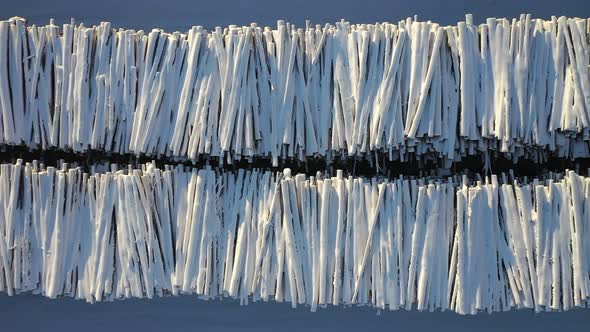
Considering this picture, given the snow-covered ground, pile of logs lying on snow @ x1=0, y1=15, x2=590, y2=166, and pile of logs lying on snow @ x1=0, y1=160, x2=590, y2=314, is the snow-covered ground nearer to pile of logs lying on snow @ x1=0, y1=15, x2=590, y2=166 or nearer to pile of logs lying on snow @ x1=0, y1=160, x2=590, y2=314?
pile of logs lying on snow @ x1=0, y1=160, x2=590, y2=314

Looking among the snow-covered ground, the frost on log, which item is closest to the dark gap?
the frost on log

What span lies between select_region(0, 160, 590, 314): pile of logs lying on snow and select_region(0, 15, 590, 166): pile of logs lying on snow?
0.04m

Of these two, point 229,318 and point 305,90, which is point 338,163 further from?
point 229,318

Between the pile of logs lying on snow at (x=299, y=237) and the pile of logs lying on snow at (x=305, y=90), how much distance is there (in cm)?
4

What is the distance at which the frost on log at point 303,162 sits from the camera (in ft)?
2.54

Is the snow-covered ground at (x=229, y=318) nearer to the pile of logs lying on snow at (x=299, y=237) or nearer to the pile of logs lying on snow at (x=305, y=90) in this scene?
the pile of logs lying on snow at (x=299, y=237)

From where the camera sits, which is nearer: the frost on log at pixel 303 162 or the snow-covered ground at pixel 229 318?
the frost on log at pixel 303 162

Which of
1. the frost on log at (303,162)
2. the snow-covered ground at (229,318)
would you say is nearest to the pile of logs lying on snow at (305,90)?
the frost on log at (303,162)

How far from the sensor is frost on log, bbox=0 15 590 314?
77 cm

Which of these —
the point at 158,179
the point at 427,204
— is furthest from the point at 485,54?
the point at 158,179

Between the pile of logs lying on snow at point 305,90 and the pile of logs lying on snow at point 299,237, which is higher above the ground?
the pile of logs lying on snow at point 305,90

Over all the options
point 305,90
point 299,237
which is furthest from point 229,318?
point 305,90

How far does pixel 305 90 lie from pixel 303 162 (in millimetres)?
93

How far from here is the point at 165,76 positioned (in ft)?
2.65
